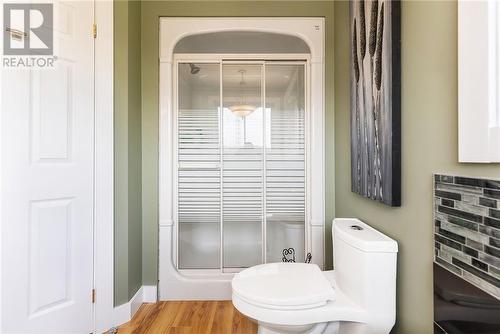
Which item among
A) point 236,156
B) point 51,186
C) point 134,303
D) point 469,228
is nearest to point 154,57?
point 236,156

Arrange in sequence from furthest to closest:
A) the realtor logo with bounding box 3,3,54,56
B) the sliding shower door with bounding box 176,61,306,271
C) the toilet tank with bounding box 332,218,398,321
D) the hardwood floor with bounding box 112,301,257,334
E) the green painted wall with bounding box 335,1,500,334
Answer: the sliding shower door with bounding box 176,61,306,271, the hardwood floor with bounding box 112,301,257,334, the realtor logo with bounding box 3,3,54,56, the toilet tank with bounding box 332,218,398,321, the green painted wall with bounding box 335,1,500,334

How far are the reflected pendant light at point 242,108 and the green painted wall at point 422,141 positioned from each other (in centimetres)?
123

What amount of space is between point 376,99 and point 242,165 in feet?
3.84

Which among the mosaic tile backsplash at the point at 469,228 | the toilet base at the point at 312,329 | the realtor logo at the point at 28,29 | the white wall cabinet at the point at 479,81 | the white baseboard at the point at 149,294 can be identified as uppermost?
the realtor logo at the point at 28,29

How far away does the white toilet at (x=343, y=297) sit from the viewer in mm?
1094

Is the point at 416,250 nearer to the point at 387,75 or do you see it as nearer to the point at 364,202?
the point at 364,202

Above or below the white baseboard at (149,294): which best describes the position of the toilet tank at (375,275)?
above

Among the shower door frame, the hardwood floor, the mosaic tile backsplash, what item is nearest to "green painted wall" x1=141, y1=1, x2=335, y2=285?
the shower door frame

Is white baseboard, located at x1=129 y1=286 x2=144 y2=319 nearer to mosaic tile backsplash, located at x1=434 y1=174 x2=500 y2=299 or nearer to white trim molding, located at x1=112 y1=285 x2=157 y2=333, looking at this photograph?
white trim molding, located at x1=112 y1=285 x2=157 y2=333

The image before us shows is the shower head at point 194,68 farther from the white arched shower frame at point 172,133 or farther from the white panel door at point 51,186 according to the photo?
the white panel door at point 51,186

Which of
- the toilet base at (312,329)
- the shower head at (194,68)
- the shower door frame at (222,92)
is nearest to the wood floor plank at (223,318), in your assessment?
the shower door frame at (222,92)

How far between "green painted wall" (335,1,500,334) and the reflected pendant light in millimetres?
1230

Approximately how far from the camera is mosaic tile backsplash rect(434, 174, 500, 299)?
0.69 metres

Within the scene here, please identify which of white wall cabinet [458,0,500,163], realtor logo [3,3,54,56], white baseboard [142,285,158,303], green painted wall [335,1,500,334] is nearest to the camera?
white wall cabinet [458,0,500,163]
